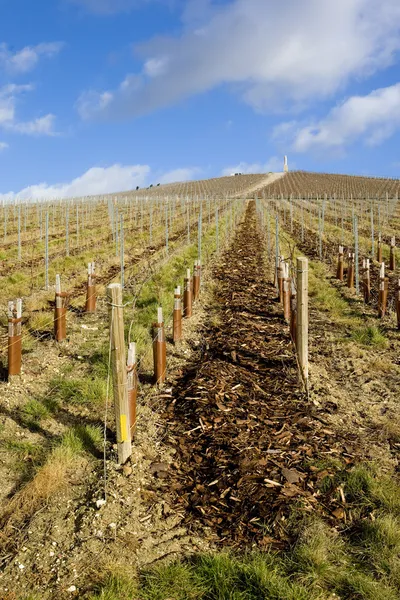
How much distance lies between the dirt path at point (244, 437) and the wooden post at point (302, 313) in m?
0.32

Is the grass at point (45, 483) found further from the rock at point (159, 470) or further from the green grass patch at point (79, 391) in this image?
the green grass patch at point (79, 391)

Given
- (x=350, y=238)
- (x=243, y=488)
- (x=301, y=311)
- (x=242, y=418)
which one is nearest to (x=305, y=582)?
(x=243, y=488)

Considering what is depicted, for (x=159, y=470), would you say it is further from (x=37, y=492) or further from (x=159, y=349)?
(x=159, y=349)

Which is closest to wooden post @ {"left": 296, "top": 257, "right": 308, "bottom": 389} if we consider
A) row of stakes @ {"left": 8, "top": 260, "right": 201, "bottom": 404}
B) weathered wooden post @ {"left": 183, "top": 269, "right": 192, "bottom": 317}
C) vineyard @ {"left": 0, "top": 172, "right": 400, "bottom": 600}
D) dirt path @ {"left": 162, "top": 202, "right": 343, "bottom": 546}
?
vineyard @ {"left": 0, "top": 172, "right": 400, "bottom": 600}

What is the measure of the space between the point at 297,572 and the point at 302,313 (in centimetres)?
340

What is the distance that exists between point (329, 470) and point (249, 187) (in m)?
78.8

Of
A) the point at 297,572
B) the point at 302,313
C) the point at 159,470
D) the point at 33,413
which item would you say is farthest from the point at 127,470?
the point at 302,313

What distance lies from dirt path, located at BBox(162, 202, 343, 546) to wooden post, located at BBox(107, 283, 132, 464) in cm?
58

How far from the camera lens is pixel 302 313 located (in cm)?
601

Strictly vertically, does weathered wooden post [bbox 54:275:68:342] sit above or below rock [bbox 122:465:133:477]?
above

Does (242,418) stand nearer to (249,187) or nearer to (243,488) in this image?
(243,488)

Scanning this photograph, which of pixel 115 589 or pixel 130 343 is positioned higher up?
pixel 130 343

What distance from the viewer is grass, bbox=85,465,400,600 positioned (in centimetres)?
290

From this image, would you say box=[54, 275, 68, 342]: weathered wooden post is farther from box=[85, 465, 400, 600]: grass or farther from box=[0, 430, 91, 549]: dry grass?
box=[85, 465, 400, 600]: grass
